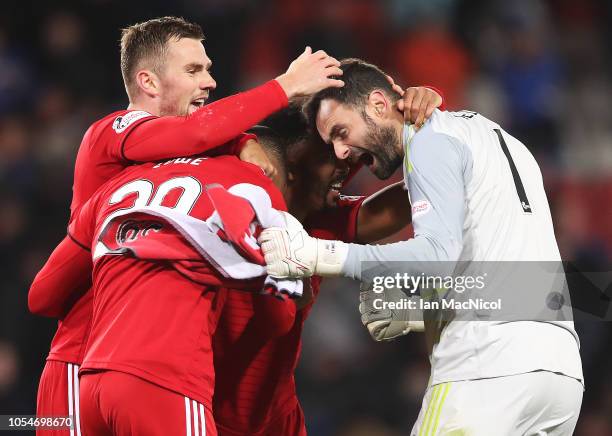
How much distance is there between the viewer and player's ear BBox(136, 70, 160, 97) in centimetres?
404

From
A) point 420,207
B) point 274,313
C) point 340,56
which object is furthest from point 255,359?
point 340,56

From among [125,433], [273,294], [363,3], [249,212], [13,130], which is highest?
[363,3]

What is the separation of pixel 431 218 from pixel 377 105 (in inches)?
27.6

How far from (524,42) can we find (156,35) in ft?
16.2

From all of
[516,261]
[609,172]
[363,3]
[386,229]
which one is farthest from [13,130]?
[516,261]

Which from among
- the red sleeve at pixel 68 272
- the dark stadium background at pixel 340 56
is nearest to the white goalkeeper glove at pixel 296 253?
the red sleeve at pixel 68 272

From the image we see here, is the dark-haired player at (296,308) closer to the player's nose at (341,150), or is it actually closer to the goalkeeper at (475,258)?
the player's nose at (341,150)

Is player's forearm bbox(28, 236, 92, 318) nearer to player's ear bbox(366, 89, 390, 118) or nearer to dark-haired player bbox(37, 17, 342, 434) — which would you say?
dark-haired player bbox(37, 17, 342, 434)

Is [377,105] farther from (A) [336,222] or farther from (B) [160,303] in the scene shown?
(B) [160,303]

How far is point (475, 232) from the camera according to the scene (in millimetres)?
3365

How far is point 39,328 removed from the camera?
244 inches

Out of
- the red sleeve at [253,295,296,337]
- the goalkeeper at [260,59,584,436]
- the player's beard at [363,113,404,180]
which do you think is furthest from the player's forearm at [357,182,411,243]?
the red sleeve at [253,295,296,337]

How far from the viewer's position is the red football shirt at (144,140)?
11.1ft

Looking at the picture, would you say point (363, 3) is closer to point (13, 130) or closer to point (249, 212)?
point (13, 130)
